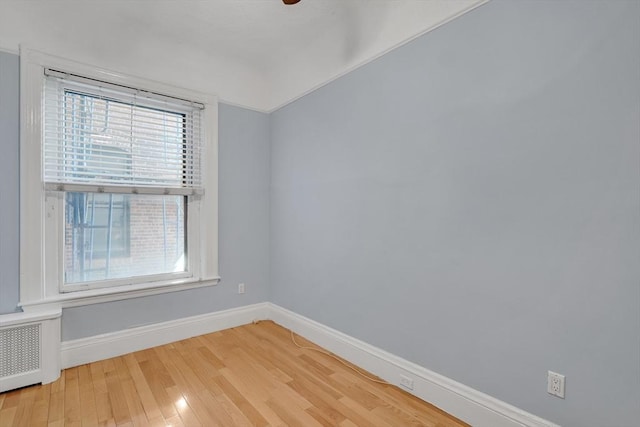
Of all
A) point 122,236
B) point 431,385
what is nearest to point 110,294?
point 122,236

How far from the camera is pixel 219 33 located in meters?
2.65

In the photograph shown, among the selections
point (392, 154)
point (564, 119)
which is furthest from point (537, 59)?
point (392, 154)

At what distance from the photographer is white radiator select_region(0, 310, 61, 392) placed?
1.96 meters

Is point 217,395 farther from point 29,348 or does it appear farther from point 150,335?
point 29,348

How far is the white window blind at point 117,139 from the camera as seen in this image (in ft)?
7.56

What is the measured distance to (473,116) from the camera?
1712 mm

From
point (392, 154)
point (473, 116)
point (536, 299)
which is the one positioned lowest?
point (536, 299)

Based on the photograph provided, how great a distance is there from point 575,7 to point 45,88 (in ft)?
10.9

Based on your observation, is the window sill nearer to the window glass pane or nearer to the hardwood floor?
the window glass pane

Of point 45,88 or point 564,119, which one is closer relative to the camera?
point 564,119

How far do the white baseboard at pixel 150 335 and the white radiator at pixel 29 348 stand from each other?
0.60 ft

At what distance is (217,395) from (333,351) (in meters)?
0.98

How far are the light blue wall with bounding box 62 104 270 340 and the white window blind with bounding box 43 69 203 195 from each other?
1.01 ft

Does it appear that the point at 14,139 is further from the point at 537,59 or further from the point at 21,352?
the point at 537,59
